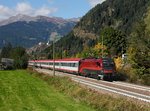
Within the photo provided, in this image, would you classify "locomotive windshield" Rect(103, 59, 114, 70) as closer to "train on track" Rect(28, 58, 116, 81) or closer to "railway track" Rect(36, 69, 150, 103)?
"train on track" Rect(28, 58, 116, 81)

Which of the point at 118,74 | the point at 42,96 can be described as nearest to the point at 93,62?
the point at 118,74

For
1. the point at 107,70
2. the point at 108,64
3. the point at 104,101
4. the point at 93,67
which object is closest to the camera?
the point at 104,101

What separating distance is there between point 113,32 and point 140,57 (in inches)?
2636

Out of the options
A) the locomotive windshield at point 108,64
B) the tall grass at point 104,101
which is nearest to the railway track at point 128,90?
the tall grass at point 104,101

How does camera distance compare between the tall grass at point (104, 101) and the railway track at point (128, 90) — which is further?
the railway track at point (128, 90)

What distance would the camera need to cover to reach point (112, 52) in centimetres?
11419

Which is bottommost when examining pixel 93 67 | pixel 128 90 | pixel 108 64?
pixel 128 90

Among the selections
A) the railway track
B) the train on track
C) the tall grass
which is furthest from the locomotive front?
the tall grass

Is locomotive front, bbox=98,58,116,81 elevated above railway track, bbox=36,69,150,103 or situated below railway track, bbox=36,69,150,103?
above

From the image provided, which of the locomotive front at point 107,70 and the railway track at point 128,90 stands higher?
the locomotive front at point 107,70

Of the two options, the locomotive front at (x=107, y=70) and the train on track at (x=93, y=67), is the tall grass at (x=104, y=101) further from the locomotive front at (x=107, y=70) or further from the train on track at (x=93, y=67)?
the train on track at (x=93, y=67)

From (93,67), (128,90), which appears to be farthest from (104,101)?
(93,67)

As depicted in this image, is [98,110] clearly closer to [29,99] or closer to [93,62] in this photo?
[29,99]

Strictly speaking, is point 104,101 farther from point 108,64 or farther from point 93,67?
point 93,67
